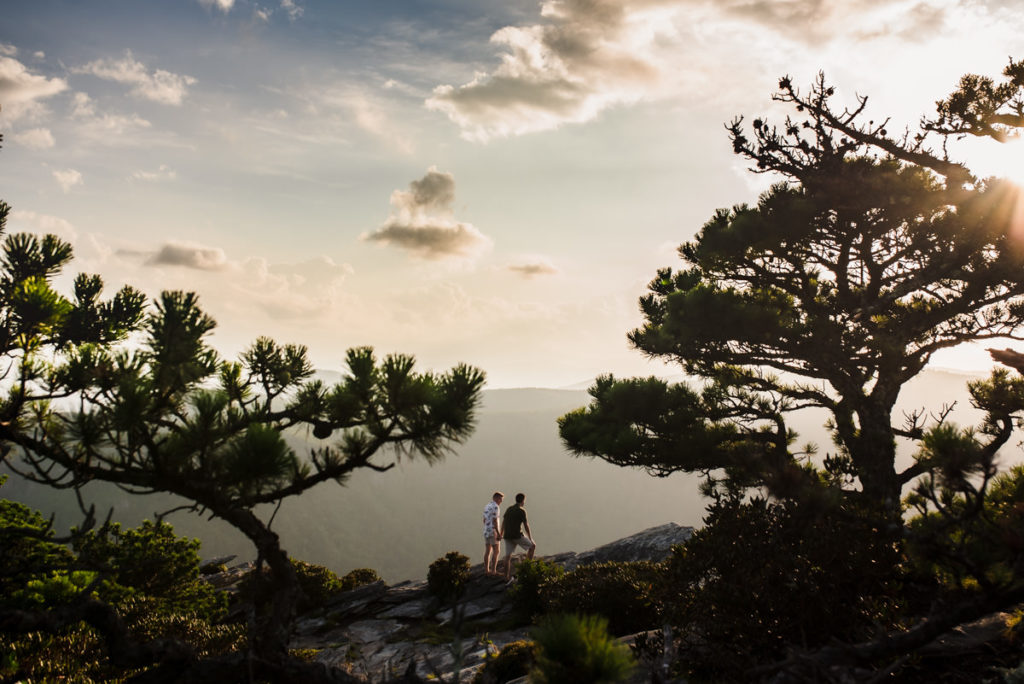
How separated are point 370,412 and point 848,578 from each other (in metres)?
5.23

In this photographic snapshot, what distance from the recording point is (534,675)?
3426mm

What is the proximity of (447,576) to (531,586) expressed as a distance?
3.55 m

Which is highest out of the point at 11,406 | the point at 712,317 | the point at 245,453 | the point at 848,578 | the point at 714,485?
the point at 712,317

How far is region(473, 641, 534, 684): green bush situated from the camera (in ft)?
27.2

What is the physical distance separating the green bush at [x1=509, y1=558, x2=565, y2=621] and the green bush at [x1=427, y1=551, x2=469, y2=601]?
2.24 metres

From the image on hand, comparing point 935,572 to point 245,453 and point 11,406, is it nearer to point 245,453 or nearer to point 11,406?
point 245,453

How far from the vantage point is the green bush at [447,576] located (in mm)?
14961

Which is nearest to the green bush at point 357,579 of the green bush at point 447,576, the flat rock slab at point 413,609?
the flat rock slab at point 413,609

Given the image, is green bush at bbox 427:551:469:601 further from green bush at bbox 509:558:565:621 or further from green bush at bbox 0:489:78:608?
green bush at bbox 0:489:78:608

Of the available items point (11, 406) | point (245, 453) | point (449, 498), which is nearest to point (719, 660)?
point (245, 453)

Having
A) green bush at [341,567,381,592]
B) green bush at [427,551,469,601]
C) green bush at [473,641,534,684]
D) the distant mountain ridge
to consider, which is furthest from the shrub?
the distant mountain ridge

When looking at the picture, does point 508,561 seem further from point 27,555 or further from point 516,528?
point 27,555

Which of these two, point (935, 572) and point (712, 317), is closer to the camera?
point (935, 572)

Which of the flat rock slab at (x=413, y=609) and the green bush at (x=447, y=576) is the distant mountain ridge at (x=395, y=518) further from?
the green bush at (x=447, y=576)
